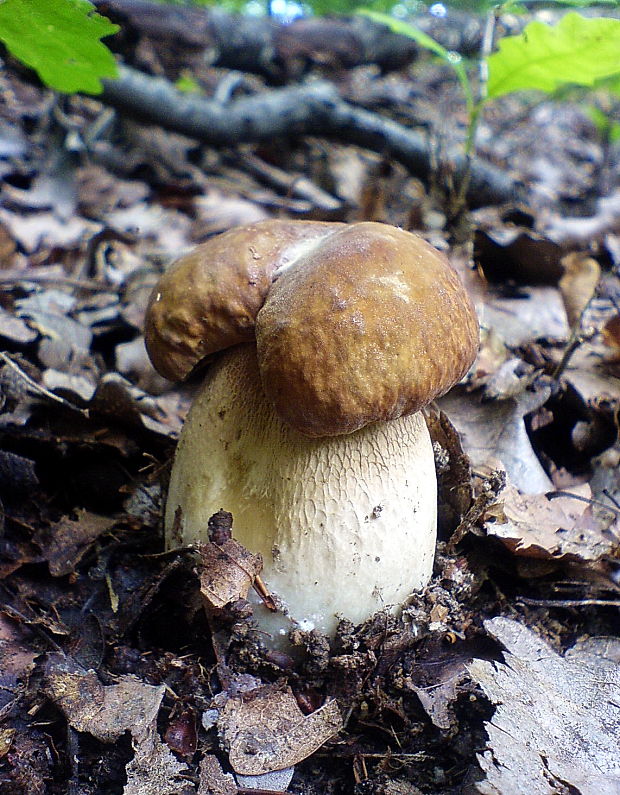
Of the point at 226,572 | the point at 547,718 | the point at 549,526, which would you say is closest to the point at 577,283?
the point at 549,526

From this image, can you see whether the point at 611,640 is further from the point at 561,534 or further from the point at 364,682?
the point at 364,682

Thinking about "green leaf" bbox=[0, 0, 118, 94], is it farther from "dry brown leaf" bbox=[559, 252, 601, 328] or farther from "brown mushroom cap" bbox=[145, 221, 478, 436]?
"dry brown leaf" bbox=[559, 252, 601, 328]

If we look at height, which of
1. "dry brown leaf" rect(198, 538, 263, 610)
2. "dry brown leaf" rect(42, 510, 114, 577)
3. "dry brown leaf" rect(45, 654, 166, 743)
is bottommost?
"dry brown leaf" rect(42, 510, 114, 577)

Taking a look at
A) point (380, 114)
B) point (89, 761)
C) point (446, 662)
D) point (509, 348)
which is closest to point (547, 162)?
point (380, 114)

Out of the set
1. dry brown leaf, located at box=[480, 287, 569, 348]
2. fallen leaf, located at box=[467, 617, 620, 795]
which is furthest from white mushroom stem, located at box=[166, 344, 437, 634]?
dry brown leaf, located at box=[480, 287, 569, 348]

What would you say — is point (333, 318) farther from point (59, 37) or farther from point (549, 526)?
point (59, 37)

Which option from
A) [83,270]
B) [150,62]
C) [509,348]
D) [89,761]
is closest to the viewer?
[89,761]
